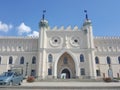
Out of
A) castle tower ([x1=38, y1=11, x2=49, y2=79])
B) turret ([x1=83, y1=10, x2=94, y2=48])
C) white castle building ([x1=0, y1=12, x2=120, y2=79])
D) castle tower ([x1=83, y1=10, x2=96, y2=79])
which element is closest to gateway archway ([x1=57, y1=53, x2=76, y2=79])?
white castle building ([x1=0, y1=12, x2=120, y2=79])

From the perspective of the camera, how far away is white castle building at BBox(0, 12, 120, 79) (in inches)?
1556

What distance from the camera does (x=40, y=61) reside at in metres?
38.7

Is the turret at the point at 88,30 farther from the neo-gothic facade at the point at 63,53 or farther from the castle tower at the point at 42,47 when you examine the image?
the castle tower at the point at 42,47

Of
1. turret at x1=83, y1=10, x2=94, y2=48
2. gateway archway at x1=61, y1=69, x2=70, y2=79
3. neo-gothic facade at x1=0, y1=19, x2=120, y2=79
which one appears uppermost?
turret at x1=83, y1=10, x2=94, y2=48

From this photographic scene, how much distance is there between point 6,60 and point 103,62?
25.8 metres

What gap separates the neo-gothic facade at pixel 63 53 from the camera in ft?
130

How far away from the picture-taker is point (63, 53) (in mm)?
40656

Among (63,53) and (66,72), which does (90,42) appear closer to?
(63,53)

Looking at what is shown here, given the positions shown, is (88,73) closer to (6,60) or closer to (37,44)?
(37,44)

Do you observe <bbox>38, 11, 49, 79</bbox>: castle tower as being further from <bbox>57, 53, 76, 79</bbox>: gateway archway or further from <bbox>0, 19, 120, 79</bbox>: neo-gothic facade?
<bbox>57, 53, 76, 79</bbox>: gateway archway

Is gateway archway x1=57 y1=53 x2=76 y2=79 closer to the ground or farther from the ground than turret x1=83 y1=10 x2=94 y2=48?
closer to the ground

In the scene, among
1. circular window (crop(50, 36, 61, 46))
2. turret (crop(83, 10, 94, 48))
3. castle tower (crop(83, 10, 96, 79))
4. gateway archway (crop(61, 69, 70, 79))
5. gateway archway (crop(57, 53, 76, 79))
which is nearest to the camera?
castle tower (crop(83, 10, 96, 79))

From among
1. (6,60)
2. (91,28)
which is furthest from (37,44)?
(91,28)

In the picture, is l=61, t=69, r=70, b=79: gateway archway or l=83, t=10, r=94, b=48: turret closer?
l=83, t=10, r=94, b=48: turret
